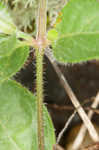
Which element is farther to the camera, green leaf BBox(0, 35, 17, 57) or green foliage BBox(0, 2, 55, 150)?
green foliage BBox(0, 2, 55, 150)

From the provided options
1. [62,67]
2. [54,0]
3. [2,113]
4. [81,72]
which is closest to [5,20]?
[2,113]

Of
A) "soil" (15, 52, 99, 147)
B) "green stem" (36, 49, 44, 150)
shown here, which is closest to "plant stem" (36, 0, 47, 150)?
"green stem" (36, 49, 44, 150)

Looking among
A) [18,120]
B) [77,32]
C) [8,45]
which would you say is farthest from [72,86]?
[8,45]

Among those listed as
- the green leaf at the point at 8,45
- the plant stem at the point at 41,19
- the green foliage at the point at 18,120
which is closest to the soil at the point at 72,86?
the green foliage at the point at 18,120

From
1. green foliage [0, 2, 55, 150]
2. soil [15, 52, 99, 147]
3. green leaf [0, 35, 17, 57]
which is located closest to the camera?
green leaf [0, 35, 17, 57]

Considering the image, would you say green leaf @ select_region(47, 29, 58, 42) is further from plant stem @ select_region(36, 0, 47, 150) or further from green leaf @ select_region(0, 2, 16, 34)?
green leaf @ select_region(0, 2, 16, 34)

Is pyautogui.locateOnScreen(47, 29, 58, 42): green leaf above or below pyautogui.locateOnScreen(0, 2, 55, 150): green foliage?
above

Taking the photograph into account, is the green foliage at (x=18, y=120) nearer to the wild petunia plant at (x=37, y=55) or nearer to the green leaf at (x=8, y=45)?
the wild petunia plant at (x=37, y=55)
